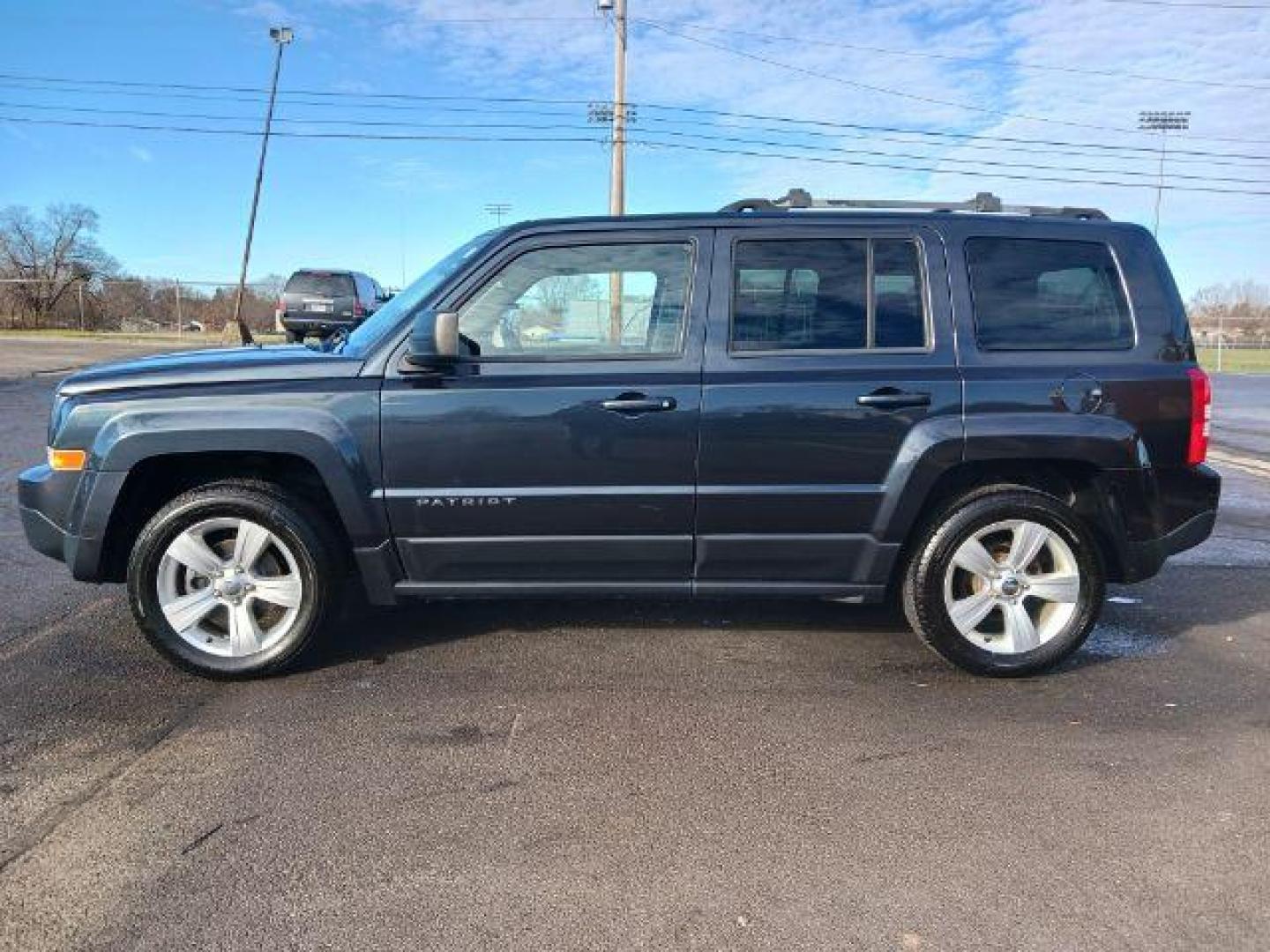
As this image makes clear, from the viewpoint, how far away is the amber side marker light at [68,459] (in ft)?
12.6

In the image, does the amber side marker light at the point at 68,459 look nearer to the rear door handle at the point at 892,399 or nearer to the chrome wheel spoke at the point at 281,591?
the chrome wheel spoke at the point at 281,591

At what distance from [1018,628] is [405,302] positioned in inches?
120

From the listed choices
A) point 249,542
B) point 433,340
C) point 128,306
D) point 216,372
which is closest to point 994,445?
point 433,340

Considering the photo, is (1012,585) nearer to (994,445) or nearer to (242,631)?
(994,445)

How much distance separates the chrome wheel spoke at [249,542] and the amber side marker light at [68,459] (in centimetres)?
69

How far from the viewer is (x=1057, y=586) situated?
4.04m

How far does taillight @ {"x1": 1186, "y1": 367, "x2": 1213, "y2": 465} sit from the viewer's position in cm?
396

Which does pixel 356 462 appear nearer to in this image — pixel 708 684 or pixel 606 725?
pixel 606 725

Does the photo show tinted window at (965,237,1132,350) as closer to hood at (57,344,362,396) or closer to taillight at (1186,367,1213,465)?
taillight at (1186,367,1213,465)

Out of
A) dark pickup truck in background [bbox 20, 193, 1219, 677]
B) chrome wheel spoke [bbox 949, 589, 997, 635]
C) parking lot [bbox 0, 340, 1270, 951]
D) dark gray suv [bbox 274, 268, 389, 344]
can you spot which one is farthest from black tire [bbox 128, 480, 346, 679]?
dark gray suv [bbox 274, 268, 389, 344]

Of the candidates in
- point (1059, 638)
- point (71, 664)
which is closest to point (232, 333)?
point (71, 664)

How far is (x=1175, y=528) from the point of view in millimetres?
4086

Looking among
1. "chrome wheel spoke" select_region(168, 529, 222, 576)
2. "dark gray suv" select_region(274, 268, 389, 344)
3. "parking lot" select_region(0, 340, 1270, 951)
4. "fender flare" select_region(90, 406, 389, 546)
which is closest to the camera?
"parking lot" select_region(0, 340, 1270, 951)

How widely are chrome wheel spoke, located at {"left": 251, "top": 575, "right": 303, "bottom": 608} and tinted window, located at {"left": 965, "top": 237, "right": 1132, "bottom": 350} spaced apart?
10.2 ft
